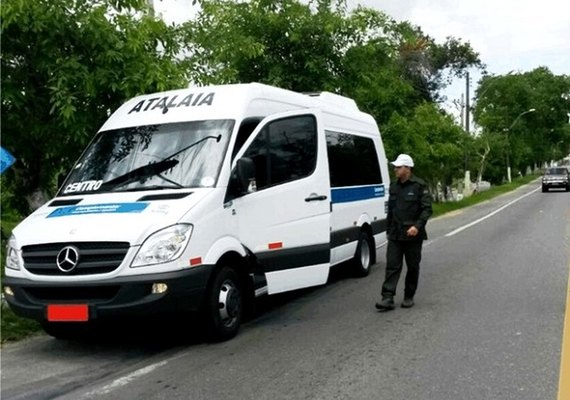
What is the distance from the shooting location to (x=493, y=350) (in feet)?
18.8

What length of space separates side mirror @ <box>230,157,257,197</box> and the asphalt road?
54.1 inches

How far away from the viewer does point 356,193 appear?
9.70 m

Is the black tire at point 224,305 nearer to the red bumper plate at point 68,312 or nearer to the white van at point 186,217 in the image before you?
the white van at point 186,217

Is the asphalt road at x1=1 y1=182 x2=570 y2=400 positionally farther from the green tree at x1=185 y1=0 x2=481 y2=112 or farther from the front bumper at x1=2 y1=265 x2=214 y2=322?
the green tree at x1=185 y1=0 x2=481 y2=112

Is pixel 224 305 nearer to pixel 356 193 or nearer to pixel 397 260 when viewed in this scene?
pixel 397 260

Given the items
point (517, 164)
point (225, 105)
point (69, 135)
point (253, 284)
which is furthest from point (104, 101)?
point (517, 164)

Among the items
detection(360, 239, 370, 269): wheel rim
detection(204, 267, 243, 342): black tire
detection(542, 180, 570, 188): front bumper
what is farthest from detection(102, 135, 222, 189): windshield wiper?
detection(542, 180, 570, 188): front bumper

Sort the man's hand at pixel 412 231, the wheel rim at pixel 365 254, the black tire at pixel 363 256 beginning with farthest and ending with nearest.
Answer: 1. the wheel rim at pixel 365 254
2. the black tire at pixel 363 256
3. the man's hand at pixel 412 231

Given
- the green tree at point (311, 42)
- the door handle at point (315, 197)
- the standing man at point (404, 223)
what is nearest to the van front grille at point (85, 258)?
the door handle at point (315, 197)

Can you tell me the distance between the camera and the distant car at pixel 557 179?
144ft

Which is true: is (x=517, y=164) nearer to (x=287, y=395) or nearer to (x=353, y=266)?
(x=353, y=266)

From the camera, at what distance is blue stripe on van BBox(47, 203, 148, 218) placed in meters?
5.80

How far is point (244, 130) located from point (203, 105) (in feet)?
1.72

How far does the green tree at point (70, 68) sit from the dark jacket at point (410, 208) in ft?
9.95
